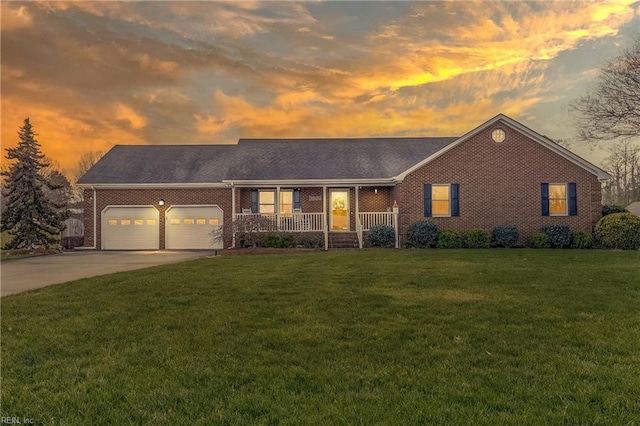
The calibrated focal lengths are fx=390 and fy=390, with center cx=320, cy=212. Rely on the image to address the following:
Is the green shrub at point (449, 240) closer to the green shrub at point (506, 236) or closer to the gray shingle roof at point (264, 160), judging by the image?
the green shrub at point (506, 236)

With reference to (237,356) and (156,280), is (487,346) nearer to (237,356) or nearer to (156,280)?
(237,356)

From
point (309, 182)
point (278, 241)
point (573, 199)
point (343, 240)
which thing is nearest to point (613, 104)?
point (573, 199)

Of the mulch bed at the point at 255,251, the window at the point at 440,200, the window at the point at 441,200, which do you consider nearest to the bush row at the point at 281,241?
the mulch bed at the point at 255,251

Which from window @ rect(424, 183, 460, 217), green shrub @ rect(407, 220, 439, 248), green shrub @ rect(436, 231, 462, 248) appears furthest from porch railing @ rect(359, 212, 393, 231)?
green shrub @ rect(436, 231, 462, 248)

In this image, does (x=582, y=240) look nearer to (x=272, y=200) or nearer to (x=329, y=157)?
(x=329, y=157)

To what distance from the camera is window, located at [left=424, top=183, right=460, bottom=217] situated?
18062 mm

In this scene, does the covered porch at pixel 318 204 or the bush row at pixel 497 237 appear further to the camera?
the covered porch at pixel 318 204

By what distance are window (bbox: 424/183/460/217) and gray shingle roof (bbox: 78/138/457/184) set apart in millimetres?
2700

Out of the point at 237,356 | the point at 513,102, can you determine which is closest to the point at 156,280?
the point at 237,356

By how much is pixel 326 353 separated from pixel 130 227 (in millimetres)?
19813

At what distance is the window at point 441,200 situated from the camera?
1806 centimetres

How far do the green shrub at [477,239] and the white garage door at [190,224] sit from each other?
1258cm

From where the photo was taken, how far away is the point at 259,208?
20.9 m

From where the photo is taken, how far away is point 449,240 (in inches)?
671
